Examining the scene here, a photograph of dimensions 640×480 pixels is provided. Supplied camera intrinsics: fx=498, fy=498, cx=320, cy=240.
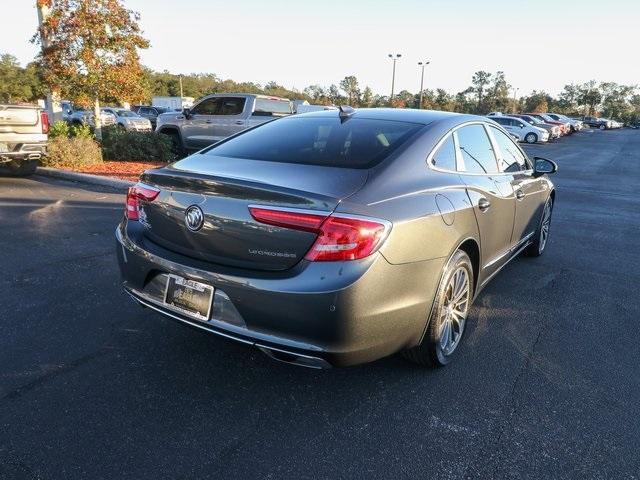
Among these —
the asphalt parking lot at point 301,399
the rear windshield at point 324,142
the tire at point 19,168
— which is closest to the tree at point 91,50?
the tire at point 19,168

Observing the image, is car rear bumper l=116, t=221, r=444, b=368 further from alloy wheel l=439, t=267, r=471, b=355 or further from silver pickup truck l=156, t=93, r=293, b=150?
silver pickup truck l=156, t=93, r=293, b=150

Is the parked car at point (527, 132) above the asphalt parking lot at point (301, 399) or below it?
above

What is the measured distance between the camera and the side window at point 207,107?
12703 millimetres

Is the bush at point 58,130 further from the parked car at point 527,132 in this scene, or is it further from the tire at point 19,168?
the parked car at point 527,132

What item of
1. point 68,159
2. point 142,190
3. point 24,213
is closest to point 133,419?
point 142,190

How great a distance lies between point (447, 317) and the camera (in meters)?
3.10

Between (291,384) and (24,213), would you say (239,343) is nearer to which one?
(291,384)

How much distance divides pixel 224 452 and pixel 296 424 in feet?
1.31

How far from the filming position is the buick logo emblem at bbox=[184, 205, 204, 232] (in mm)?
→ 2598

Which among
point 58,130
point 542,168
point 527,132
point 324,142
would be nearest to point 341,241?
point 324,142

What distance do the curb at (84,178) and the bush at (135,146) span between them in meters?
1.88

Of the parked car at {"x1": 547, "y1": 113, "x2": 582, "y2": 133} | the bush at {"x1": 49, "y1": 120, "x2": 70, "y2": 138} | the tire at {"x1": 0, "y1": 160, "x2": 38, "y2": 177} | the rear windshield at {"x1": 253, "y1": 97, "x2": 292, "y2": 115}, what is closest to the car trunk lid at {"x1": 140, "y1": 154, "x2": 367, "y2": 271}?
the tire at {"x1": 0, "y1": 160, "x2": 38, "y2": 177}

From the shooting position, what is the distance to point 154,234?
289 cm

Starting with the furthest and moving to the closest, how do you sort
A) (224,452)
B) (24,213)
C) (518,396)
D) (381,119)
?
(24,213) → (381,119) → (518,396) → (224,452)
